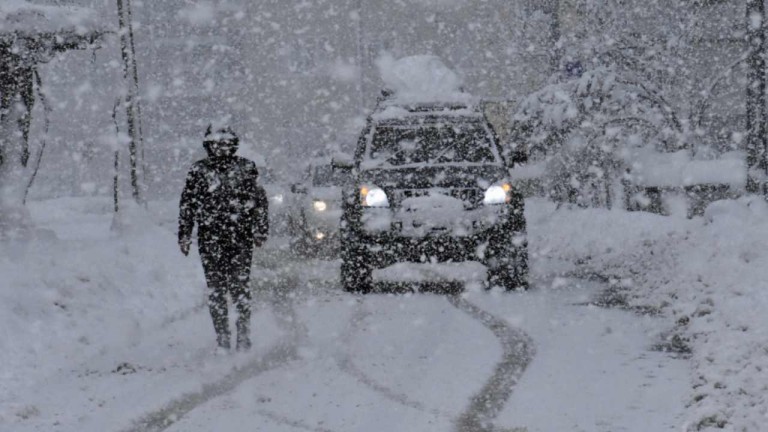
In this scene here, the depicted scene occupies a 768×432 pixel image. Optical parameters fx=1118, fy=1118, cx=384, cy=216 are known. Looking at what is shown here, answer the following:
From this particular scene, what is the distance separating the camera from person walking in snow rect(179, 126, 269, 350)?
29.0 feet

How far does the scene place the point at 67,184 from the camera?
2149 inches

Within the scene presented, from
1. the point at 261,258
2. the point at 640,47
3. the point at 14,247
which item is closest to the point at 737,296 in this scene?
the point at 14,247

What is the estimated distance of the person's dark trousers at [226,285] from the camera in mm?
8922

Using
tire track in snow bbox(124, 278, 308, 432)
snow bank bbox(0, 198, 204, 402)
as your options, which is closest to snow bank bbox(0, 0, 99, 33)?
snow bank bbox(0, 198, 204, 402)

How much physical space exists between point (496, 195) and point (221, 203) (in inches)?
164

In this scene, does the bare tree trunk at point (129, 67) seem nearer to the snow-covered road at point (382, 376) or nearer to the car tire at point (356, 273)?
the car tire at point (356, 273)

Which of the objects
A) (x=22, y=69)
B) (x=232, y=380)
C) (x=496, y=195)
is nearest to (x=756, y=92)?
(x=496, y=195)

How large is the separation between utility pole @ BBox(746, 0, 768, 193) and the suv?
3.35 meters

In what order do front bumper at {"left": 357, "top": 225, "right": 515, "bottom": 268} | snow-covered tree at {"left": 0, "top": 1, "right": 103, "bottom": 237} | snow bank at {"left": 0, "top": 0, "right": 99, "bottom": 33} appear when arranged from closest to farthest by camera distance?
front bumper at {"left": 357, "top": 225, "right": 515, "bottom": 268} < snow bank at {"left": 0, "top": 0, "right": 99, "bottom": 33} < snow-covered tree at {"left": 0, "top": 1, "right": 103, "bottom": 237}

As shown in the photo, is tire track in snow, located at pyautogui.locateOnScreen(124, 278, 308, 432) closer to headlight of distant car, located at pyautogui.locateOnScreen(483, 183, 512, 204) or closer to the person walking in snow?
the person walking in snow

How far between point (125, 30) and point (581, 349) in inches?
547

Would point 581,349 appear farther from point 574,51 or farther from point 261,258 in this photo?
point 574,51

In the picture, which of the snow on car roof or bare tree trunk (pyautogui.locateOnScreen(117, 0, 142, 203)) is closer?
the snow on car roof

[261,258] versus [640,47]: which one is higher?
[640,47]
